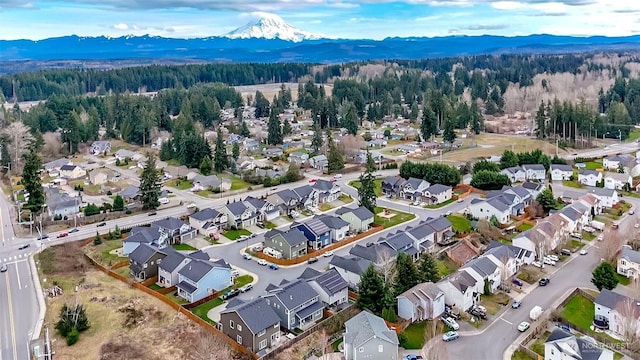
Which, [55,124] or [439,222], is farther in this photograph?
[55,124]

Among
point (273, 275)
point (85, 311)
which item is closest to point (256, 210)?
point (273, 275)

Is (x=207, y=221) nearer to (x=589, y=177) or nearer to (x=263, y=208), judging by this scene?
(x=263, y=208)

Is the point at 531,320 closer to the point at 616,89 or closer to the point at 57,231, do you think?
the point at 57,231

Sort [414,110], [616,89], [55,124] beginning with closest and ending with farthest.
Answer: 1. [55,124]
2. [414,110]
3. [616,89]

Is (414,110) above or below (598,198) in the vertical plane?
above

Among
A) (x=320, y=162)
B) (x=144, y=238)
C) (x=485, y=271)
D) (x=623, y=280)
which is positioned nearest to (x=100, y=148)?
(x=320, y=162)

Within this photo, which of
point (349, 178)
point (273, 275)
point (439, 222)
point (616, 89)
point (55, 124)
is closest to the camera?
point (273, 275)
